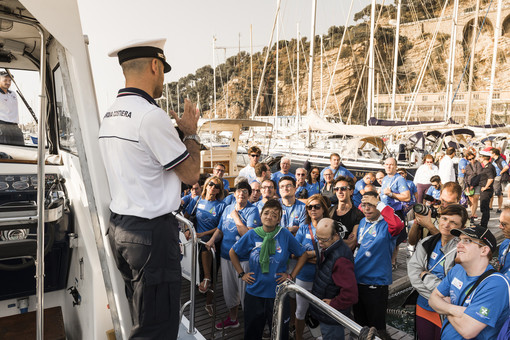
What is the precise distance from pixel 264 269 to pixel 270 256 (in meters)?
0.15

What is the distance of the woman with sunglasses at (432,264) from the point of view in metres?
2.85

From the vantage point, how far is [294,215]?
14.2ft

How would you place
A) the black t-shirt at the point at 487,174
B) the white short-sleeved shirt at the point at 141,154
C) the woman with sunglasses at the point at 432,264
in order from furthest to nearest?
the black t-shirt at the point at 487,174
the woman with sunglasses at the point at 432,264
the white short-sleeved shirt at the point at 141,154

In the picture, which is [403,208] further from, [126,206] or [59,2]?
[59,2]

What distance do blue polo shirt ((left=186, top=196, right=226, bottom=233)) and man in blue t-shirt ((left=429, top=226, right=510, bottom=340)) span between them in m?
2.87

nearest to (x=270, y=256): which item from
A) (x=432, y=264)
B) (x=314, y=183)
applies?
(x=432, y=264)

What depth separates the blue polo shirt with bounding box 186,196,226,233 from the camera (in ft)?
14.9

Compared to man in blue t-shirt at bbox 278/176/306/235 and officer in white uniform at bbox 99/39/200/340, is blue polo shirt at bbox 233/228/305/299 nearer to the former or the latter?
man in blue t-shirt at bbox 278/176/306/235

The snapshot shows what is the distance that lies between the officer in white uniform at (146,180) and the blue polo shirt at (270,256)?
165 cm

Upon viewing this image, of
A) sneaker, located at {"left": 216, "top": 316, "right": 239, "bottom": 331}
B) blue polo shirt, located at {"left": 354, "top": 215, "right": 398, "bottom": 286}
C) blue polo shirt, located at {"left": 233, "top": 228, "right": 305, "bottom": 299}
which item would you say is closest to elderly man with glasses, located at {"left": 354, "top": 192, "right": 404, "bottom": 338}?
blue polo shirt, located at {"left": 354, "top": 215, "right": 398, "bottom": 286}

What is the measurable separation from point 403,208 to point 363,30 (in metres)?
56.1

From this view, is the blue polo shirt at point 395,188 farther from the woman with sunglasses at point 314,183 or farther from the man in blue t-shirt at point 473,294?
the man in blue t-shirt at point 473,294

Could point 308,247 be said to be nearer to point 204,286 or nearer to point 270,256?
point 270,256

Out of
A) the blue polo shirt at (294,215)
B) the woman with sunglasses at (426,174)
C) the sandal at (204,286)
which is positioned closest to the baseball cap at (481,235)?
the blue polo shirt at (294,215)
